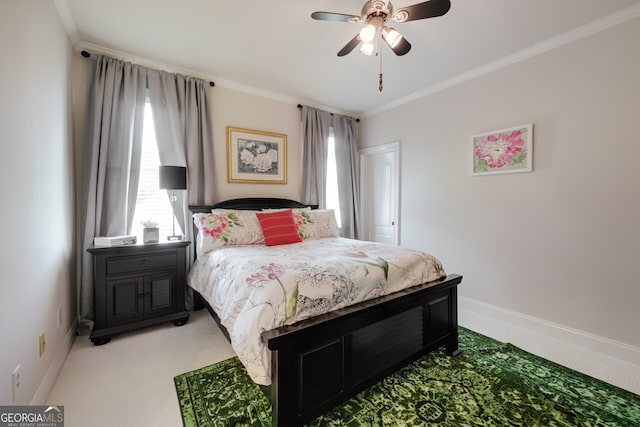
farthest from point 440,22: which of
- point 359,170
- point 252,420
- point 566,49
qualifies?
point 252,420

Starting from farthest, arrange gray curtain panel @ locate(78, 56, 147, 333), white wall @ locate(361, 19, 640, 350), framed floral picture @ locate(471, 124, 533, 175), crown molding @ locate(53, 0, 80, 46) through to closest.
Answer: framed floral picture @ locate(471, 124, 533, 175), gray curtain panel @ locate(78, 56, 147, 333), white wall @ locate(361, 19, 640, 350), crown molding @ locate(53, 0, 80, 46)

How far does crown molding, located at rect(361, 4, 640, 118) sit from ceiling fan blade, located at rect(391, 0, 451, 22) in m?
1.56

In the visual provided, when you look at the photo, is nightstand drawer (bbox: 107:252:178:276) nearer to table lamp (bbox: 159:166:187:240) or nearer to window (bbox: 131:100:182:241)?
table lamp (bbox: 159:166:187:240)

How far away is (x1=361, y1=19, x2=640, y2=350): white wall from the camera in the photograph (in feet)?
7.06

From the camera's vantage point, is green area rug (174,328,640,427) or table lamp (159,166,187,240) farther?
table lamp (159,166,187,240)

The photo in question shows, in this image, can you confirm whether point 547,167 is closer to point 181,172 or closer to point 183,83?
point 181,172

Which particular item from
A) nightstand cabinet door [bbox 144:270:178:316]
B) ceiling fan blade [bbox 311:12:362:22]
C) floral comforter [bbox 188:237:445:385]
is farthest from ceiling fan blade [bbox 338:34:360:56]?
nightstand cabinet door [bbox 144:270:178:316]

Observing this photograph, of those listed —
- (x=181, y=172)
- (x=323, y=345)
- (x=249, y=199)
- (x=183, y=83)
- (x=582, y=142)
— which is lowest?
(x=323, y=345)

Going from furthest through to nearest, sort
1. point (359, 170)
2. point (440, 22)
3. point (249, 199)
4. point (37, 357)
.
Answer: point (359, 170), point (249, 199), point (440, 22), point (37, 357)

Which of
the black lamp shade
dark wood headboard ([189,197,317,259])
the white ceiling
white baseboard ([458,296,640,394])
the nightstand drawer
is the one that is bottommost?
white baseboard ([458,296,640,394])

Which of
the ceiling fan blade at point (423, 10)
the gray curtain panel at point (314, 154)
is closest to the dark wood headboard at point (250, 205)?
A: the gray curtain panel at point (314, 154)

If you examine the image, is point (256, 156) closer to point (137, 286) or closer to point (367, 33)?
point (137, 286)

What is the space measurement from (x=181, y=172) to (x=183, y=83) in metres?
1.10

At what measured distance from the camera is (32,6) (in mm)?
1580
